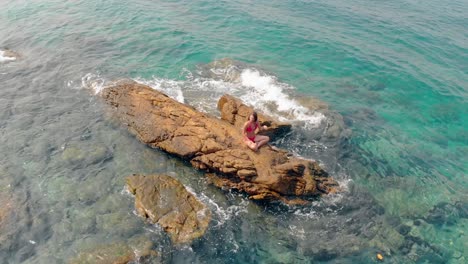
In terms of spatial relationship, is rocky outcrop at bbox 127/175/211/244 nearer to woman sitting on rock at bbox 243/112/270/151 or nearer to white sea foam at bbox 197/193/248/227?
white sea foam at bbox 197/193/248/227

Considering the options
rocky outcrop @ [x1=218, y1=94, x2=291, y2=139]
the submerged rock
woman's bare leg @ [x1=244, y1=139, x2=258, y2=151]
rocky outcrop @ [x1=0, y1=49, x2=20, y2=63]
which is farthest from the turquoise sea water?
woman's bare leg @ [x1=244, y1=139, x2=258, y2=151]

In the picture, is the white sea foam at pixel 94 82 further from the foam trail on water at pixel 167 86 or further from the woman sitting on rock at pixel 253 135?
the woman sitting on rock at pixel 253 135

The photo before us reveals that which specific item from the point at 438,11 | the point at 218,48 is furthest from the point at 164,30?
the point at 438,11

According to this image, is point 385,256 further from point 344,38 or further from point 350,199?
point 344,38

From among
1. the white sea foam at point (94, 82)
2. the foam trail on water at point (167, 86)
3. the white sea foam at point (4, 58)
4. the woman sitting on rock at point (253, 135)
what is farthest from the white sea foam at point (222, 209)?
the white sea foam at point (4, 58)

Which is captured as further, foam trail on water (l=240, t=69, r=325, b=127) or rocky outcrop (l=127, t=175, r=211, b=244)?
foam trail on water (l=240, t=69, r=325, b=127)

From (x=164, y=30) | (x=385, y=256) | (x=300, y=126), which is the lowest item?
(x=385, y=256)
